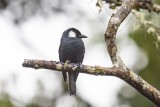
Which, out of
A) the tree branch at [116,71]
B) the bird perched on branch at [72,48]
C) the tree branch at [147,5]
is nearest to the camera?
the tree branch at [116,71]

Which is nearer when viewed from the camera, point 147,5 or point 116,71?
point 116,71

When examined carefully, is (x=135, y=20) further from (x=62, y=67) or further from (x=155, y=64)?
(x=62, y=67)

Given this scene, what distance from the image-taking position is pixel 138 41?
7.38m

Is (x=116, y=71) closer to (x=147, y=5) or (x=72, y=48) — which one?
(x=72, y=48)

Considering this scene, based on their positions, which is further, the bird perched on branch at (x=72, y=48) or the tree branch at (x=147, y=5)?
the tree branch at (x=147, y=5)

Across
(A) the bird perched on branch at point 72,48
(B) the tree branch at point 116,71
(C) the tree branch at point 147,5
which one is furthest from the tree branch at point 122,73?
(C) the tree branch at point 147,5

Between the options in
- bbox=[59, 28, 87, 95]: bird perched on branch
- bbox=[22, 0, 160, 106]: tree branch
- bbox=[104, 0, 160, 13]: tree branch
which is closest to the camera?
bbox=[22, 0, 160, 106]: tree branch

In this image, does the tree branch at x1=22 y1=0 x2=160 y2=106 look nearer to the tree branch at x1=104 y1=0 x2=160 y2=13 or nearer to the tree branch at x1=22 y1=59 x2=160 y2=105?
the tree branch at x1=22 y1=59 x2=160 y2=105

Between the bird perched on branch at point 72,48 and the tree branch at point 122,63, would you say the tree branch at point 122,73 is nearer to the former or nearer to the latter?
the tree branch at point 122,63

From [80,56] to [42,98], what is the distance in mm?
2591

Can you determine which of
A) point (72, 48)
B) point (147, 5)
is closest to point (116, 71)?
point (72, 48)

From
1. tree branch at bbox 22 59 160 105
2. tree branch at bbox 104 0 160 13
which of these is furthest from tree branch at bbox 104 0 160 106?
tree branch at bbox 104 0 160 13

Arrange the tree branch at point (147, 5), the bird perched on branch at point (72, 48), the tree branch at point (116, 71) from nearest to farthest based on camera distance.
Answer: the tree branch at point (116, 71)
the bird perched on branch at point (72, 48)
the tree branch at point (147, 5)

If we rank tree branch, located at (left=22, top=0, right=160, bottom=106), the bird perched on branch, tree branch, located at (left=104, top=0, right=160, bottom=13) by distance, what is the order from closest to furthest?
tree branch, located at (left=22, top=0, right=160, bottom=106), the bird perched on branch, tree branch, located at (left=104, top=0, right=160, bottom=13)
